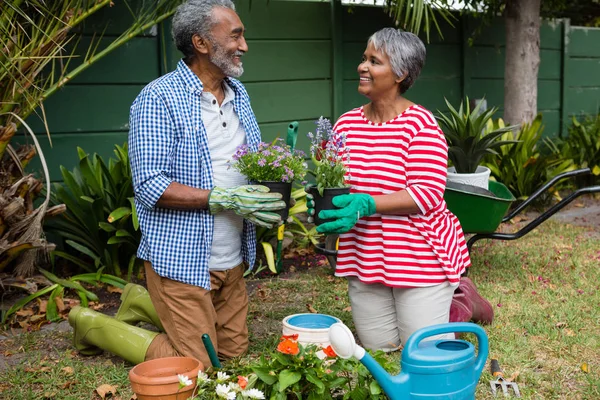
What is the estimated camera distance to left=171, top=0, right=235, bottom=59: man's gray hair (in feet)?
10.4

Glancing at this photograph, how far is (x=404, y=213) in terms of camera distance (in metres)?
3.36

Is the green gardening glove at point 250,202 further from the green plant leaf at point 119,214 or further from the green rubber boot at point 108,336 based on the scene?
the green plant leaf at point 119,214

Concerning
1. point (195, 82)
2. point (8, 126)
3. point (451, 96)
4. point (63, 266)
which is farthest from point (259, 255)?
point (451, 96)

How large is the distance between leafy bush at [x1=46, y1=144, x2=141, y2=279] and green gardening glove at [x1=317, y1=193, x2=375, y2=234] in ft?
6.77

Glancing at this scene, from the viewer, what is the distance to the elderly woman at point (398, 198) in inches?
130

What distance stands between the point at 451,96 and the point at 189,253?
16.8ft

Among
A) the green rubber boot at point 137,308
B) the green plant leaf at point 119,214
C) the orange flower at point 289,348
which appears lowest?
the green rubber boot at point 137,308

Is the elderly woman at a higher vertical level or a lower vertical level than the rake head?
higher

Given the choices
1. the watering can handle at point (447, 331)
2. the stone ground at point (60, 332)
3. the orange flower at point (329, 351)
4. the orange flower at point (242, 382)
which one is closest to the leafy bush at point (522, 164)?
the stone ground at point (60, 332)

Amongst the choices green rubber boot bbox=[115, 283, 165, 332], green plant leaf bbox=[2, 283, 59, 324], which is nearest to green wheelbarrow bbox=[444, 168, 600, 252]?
green rubber boot bbox=[115, 283, 165, 332]

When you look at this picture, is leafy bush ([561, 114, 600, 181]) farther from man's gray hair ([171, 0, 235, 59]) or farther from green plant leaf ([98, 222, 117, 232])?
man's gray hair ([171, 0, 235, 59])

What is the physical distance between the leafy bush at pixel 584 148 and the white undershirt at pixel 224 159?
5659 millimetres

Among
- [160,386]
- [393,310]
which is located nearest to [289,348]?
[160,386]

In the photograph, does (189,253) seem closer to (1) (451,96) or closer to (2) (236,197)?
(2) (236,197)
